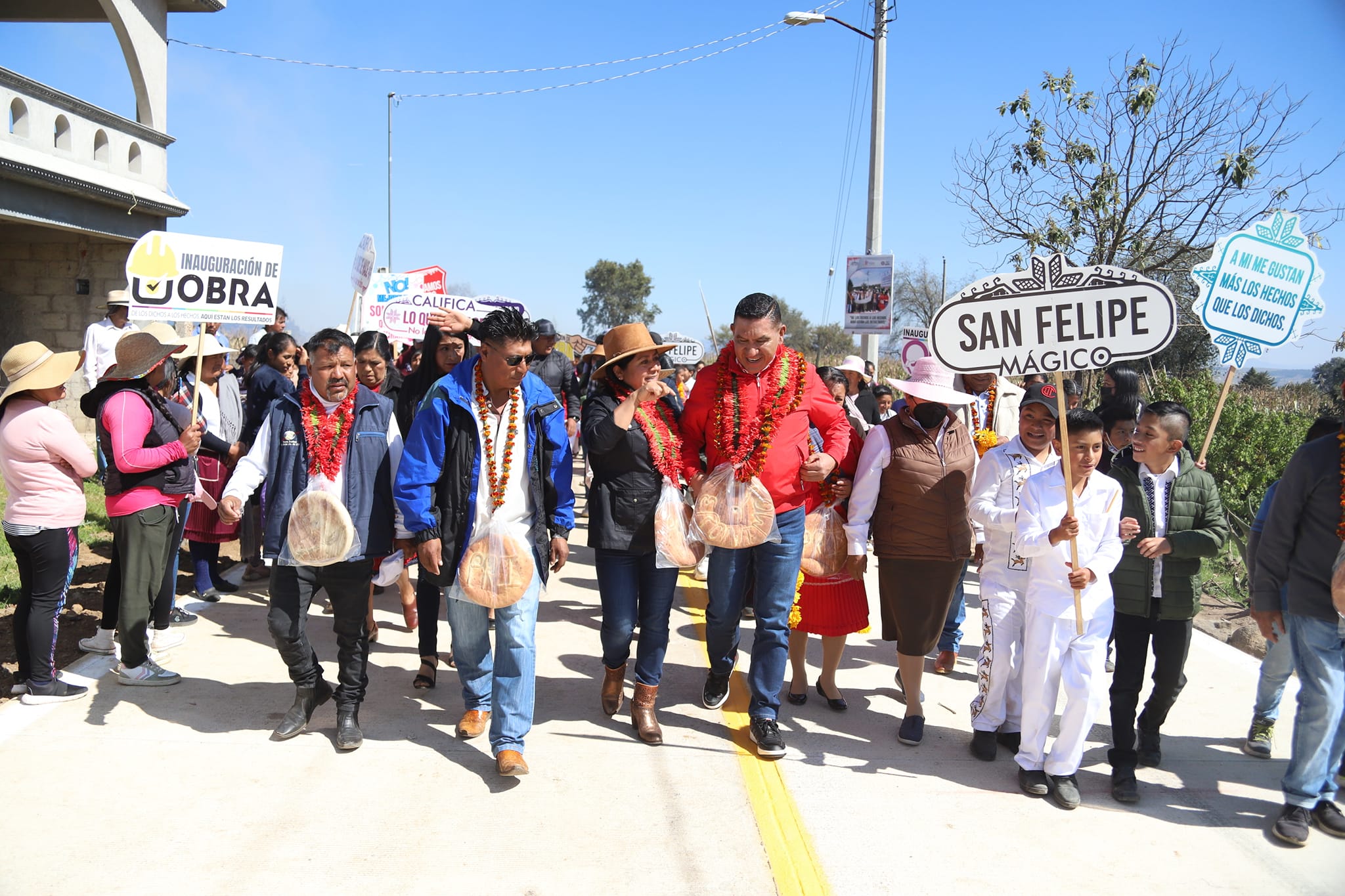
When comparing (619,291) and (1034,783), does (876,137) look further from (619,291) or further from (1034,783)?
(619,291)

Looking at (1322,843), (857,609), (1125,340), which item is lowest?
(1322,843)

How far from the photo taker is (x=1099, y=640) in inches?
170

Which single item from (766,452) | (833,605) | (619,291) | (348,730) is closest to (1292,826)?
(833,605)

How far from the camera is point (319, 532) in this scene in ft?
14.9

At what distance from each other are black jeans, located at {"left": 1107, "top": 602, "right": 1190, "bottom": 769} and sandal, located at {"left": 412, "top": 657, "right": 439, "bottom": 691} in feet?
12.4

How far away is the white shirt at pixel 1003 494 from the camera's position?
4.62 meters

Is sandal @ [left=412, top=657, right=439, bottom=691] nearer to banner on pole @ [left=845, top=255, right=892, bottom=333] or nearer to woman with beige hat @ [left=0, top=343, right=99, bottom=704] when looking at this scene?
woman with beige hat @ [left=0, top=343, right=99, bottom=704]

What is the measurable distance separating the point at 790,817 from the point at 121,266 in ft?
49.5

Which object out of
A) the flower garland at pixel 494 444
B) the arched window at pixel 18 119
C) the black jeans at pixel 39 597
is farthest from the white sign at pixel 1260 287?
the arched window at pixel 18 119

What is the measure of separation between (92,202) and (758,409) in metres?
13.2

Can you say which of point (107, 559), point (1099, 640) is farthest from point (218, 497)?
point (1099, 640)

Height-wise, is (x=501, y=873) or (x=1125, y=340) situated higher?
(x=1125, y=340)

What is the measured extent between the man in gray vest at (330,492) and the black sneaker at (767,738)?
2.00m

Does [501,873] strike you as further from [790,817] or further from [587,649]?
[587,649]
